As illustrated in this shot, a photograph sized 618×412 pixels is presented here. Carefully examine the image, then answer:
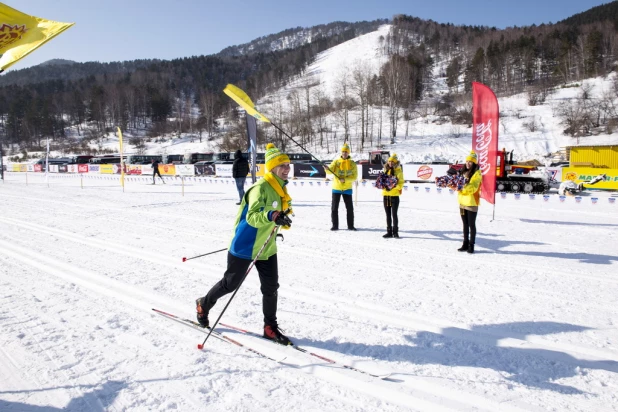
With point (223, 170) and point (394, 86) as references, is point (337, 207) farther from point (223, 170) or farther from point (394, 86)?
point (394, 86)

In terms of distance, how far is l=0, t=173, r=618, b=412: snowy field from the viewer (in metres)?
2.78

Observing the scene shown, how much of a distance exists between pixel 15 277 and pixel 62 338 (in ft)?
8.29

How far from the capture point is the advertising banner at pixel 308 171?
24734 millimetres

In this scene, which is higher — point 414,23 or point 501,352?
point 414,23

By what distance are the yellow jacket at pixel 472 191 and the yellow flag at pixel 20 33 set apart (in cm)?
620

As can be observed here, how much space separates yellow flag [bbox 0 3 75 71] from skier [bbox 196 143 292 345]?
3.00 metres

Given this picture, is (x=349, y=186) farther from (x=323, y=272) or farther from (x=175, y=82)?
(x=175, y=82)

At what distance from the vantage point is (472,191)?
641 centimetres

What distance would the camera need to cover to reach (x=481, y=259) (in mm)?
6180

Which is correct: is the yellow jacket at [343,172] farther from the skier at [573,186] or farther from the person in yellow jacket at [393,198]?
the skier at [573,186]

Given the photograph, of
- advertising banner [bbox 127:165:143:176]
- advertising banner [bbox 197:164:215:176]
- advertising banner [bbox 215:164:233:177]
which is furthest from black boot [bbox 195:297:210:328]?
advertising banner [bbox 127:165:143:176]

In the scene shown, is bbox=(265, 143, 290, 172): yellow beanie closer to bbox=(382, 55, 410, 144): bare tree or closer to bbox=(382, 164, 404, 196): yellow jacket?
bbox=(382, 164, 404, 196): yellow jacket

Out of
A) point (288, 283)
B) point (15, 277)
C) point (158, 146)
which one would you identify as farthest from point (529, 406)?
point (158, 146)

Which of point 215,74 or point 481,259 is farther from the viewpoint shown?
point 215,74
